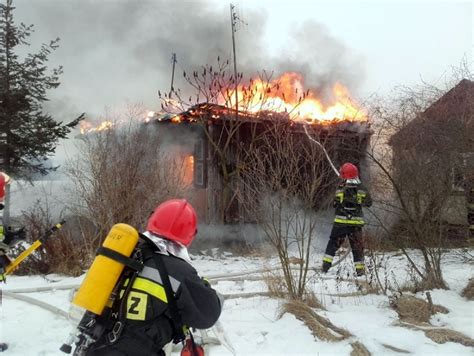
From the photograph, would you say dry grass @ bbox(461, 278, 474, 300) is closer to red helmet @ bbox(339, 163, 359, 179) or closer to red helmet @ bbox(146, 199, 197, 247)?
red helmet @ bbox(339, 163, 359, 179)

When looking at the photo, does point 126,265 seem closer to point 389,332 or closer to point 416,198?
point 389,332

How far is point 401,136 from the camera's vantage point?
19.7 ft

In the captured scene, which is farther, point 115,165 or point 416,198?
point 115,165

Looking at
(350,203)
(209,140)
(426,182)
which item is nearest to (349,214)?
(350,203)

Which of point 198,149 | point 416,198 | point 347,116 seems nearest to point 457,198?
point 416,198

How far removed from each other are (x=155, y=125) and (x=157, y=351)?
399 inches

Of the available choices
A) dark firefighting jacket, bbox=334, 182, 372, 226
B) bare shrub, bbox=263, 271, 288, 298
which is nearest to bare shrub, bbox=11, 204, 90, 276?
bare shrub, bbox=263, 271, 288, 298

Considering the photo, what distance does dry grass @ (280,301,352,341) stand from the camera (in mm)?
3982

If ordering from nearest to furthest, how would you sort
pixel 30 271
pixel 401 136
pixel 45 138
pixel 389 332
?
pixel 389 332 < pixel 401 136 < pixel 30 271 < pixel 45 138

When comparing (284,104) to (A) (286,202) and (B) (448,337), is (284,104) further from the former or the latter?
(B) (448,337)

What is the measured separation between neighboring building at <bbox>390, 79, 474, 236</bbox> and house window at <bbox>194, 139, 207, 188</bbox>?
720 centimetres

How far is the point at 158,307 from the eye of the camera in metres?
2.08

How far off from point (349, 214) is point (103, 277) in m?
5.48

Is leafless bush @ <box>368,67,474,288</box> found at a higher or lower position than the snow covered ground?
higher
